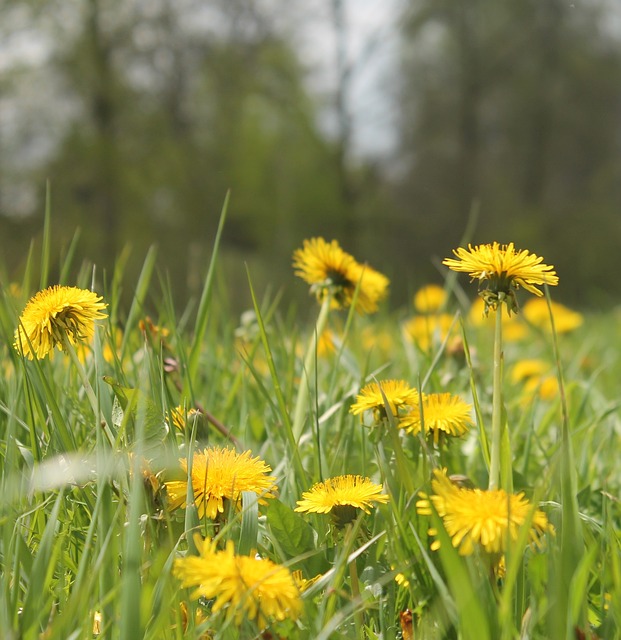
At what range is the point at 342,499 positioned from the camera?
0.56 m

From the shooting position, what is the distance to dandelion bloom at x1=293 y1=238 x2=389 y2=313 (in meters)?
0.89

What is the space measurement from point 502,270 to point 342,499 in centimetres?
21

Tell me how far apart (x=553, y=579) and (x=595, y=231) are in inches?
421

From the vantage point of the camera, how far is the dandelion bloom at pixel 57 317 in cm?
60

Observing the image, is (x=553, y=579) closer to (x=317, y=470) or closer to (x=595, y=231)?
(x=317, y=470)

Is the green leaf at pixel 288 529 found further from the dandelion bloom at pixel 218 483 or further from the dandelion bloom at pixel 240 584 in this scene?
the dandelion bloom at pixel 240 584

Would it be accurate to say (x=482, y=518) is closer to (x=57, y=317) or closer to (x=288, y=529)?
(x=288, y=529)

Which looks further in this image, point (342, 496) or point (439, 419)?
point (439, 419)

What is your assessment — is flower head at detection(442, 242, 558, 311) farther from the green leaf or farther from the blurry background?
the blurry background

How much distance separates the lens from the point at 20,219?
356 inches

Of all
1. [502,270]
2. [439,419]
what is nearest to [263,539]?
[439,419]

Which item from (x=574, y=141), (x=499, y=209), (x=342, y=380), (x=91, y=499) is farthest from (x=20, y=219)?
(x=91, y=499)

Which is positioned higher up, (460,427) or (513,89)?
(513,89)

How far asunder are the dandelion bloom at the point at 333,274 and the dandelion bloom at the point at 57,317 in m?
0.32
